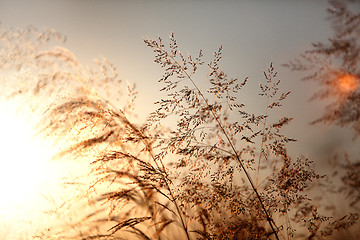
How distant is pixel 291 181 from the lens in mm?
1380

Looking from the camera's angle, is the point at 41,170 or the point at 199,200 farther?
the point at 41,170

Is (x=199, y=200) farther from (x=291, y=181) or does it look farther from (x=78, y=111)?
(x=78, y=111)

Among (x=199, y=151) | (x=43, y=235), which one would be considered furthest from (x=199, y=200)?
(x=43, y=235)

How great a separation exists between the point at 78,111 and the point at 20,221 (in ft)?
3.76

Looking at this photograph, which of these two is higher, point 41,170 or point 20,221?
point 41,170

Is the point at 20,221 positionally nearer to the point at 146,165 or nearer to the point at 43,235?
the point at 43,235

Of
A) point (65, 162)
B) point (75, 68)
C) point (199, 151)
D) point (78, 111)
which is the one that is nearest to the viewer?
point (199, 151)

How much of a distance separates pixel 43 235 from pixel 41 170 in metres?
0.51

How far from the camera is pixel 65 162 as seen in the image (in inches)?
78.6

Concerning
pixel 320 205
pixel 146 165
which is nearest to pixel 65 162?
pixel 146 165

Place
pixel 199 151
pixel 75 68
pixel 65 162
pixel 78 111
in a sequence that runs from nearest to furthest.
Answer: pixel 199 151, pixel 78 111, pixel 75 68, pixel 65 162

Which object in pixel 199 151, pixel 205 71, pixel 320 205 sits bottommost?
pixel 320 205

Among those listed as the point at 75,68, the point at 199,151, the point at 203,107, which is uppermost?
the point at 75,68

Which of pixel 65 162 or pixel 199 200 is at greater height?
pixel 65 162
